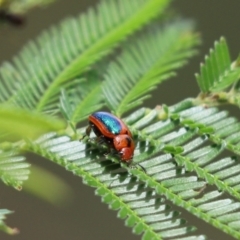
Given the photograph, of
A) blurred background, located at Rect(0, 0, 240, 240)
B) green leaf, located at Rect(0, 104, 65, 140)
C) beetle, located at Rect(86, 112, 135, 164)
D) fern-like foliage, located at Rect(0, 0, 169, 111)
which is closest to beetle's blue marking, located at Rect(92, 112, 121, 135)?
beetle, located at Rect(86, 112, 135, 164)

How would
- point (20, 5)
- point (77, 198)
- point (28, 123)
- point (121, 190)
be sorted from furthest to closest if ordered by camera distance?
1. point (77, 198)
2. point (20, 5)
3. point (121, 190)
4. point (28, 123)

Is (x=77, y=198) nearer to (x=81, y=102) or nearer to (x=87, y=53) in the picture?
(x=87, y=53)

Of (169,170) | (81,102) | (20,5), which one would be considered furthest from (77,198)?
(169,170)

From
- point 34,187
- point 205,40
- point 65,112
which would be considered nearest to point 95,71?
point 65,112

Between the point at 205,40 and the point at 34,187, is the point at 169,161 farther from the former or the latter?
the point at 205,40

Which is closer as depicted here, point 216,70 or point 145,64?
point 216,70

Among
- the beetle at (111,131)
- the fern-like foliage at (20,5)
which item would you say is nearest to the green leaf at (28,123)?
the beetle at (111,131)

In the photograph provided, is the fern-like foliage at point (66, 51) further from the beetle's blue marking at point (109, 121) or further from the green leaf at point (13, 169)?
the green leaf at point (13, 169)

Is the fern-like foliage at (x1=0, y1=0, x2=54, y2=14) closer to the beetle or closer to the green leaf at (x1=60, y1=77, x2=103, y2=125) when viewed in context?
the green leaf at (x1=60, y1=77, x2=103, y2=125)
